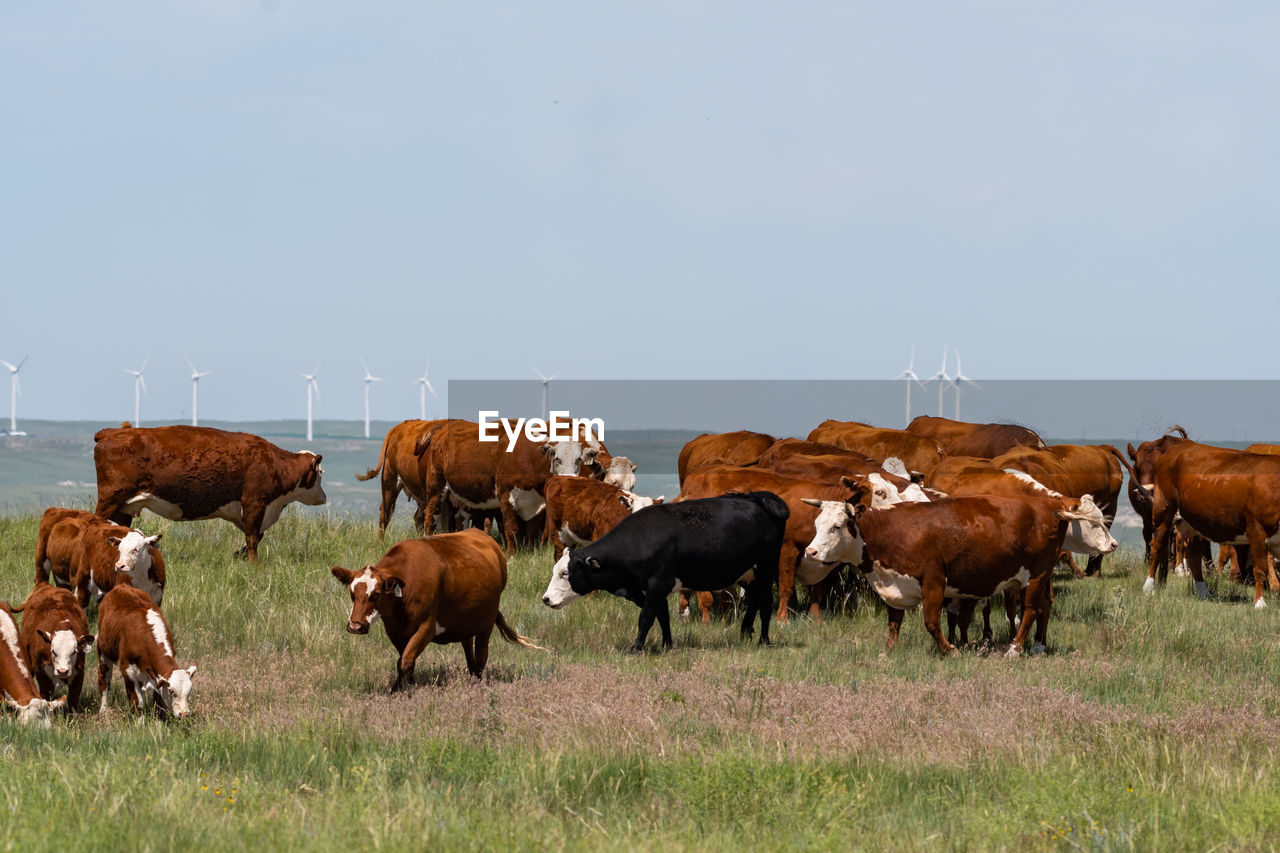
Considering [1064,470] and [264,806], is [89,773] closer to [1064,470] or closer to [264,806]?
[264,806]

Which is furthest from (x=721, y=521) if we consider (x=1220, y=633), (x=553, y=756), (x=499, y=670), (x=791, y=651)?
(x=1220, y=633)

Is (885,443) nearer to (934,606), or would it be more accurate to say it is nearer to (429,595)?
(934,606)

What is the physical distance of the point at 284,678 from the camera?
1162 centimetres

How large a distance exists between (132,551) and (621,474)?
7277 mm

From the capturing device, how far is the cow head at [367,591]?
32.6 ft

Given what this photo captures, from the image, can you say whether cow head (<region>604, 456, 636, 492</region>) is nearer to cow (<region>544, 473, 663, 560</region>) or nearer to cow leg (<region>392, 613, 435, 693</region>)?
cow (<region>544, 473, 663, 560</region>)

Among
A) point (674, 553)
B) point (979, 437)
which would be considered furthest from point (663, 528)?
point (979, 437)

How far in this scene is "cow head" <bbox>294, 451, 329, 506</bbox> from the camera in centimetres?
1883

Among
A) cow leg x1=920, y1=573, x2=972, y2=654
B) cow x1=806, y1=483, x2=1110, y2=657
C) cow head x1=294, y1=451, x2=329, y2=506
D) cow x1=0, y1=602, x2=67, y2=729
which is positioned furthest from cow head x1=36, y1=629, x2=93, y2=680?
cow head x1=294, y1=451, x2=329, y2=506

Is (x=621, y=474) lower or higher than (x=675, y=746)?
higher

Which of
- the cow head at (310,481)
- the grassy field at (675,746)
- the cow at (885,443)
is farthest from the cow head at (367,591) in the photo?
the cow at (885,443)

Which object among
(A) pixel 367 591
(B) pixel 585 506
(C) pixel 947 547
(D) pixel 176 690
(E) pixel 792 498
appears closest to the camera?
(D) pixel 176 690

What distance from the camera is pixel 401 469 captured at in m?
24.5

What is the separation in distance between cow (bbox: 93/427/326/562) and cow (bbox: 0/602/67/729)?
292 inches
